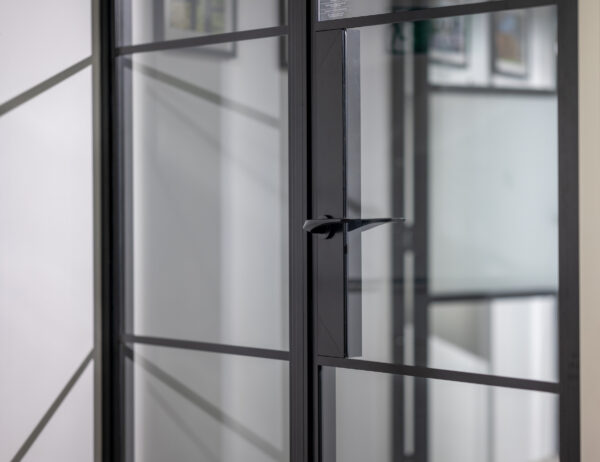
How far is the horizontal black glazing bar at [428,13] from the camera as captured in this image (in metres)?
1.62

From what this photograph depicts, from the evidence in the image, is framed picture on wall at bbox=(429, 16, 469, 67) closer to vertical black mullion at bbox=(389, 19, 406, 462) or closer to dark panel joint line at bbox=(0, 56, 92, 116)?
vertical black mullion at bbox=(389, 19, 406, 462)

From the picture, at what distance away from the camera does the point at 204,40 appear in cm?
202

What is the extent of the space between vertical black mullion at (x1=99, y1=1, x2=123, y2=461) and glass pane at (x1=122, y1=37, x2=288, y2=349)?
7cm

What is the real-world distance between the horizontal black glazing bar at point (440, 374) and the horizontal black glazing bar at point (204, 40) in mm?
865

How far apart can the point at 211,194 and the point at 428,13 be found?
0.76 meters

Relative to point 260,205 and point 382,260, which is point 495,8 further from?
point 260,205

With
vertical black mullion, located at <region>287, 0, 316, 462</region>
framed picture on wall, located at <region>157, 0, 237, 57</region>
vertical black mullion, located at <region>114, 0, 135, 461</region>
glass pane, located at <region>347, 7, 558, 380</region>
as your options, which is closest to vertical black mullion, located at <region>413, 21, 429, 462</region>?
glass pane, located at <region>347, 7, 558, 380</region>

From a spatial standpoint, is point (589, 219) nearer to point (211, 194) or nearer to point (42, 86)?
point (211, 194)

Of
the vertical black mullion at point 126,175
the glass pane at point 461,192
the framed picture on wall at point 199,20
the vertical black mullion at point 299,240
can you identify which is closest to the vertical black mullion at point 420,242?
the glass pane at point 461,192

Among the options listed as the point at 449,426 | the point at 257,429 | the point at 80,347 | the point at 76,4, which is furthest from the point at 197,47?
Result: the point at 449,426

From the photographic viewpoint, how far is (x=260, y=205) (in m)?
1.96

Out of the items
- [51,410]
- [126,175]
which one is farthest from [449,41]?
[51,410]

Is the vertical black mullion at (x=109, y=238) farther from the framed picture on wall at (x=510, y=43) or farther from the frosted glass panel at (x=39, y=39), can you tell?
the framed picture on wall at (x=510, y=43)

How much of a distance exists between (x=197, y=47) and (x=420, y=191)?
0.77 m
